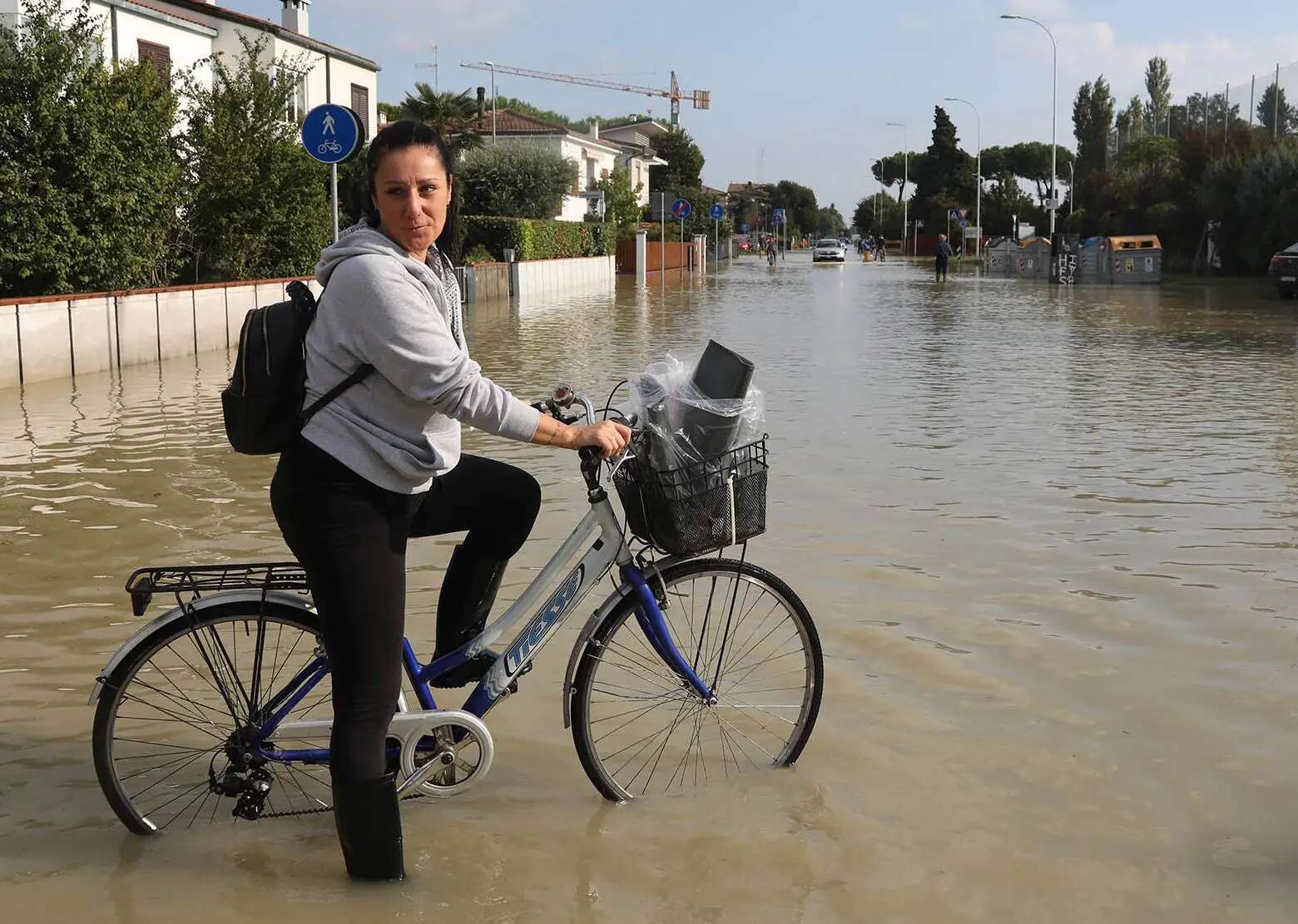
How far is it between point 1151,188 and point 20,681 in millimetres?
53528

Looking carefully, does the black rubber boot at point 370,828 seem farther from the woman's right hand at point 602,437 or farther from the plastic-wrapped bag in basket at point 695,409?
the plastic-wrapped bag in basket at point 695,409

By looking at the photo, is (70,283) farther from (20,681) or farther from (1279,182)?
(1279,182)

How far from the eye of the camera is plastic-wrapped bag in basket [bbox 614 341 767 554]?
3.55 meters

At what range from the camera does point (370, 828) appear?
133 inches

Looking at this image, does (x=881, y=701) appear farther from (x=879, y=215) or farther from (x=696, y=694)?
(x=879, y=215)

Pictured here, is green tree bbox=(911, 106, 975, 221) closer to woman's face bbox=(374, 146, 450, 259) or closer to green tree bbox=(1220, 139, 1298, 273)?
green tree bbox=(1220, 139, 1298, 273)

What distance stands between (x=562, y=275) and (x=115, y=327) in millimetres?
25948

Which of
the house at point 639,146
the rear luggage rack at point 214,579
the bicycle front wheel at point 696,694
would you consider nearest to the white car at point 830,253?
Answer: the house at point 639,146

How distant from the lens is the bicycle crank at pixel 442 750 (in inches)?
142

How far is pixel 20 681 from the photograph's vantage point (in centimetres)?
496

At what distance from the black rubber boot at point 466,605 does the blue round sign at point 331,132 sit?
37.4 ft

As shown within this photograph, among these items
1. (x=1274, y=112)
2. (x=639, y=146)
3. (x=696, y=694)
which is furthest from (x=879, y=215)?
(x=696, y=694)

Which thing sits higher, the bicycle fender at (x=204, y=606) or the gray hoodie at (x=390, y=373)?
the gray hoodie at (x=390, y=373)

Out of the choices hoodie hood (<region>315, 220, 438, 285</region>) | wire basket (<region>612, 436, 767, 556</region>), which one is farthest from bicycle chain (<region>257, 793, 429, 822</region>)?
hoodie hood (<region>315, 220, 438, 285</region>)
